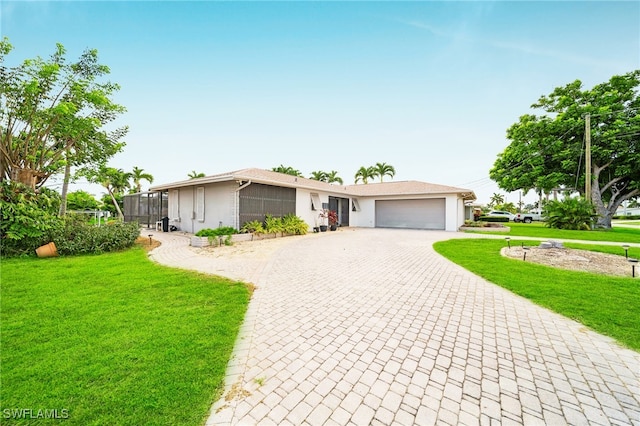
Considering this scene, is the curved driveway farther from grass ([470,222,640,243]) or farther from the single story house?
grass ([470,222,640,243])

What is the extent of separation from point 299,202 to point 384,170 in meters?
25.7

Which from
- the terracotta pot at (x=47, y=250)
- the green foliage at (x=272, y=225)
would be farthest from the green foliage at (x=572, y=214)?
the terracotta pot at (x=47, y=250)

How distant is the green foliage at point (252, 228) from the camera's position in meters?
12.6

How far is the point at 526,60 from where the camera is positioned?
11.7 metres

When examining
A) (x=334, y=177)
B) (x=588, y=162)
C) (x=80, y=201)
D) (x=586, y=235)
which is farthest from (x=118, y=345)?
(x=334, y=177)

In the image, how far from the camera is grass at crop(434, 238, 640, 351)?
11.5 feet

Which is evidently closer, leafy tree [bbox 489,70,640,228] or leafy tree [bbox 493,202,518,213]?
leafy tree [bbox 489,70,640,228]

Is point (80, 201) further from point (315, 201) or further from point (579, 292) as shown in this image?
point (579, 292)

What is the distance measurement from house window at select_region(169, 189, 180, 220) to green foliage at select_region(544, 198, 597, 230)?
Result: 92.2 feet

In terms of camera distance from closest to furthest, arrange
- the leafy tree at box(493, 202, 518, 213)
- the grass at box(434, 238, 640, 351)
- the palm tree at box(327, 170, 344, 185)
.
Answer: the grass at box(434, 238, 640, 351) → the palm tree at box(327, 170, 344, 185) → the leafy tree at box(493, 202, 518, 213)

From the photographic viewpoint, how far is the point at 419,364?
2621mm

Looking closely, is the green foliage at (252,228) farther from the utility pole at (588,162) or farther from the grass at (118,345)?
the utility pole at (588,162)

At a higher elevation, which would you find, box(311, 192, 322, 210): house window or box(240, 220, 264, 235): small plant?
box(311, 192, 322, 210): house window

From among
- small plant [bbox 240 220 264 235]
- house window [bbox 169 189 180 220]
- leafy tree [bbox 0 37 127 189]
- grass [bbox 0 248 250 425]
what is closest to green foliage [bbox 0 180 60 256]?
leafy tree [bbox 0 37 127 189]
